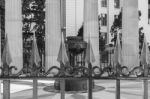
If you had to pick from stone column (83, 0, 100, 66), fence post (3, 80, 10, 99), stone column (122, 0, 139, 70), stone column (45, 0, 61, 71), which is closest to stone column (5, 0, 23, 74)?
stone column (45, 0, 61, 71)

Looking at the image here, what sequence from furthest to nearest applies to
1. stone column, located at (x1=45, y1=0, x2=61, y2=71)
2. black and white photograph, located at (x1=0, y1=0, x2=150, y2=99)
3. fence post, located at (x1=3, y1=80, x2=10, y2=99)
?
stone column, located at (x1=45, y1=0, x2=61, y2=71), fence post, located at (x1=3, y1=80, x2=10, y2=99), black and white photograph, located at (x1=0, y1=0, x2=150, y2=99)

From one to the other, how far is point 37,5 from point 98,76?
42.7 m

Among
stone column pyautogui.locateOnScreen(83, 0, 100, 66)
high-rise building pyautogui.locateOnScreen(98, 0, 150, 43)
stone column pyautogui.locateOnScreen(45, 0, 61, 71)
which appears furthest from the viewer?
high-rise building pyautogui.locateOnScreen(98, 0, 150, 43)

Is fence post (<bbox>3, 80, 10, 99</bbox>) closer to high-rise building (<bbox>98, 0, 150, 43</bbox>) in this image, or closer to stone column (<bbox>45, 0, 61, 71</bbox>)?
stone column (<bbox>45, 0, 61, 71</bbox>)

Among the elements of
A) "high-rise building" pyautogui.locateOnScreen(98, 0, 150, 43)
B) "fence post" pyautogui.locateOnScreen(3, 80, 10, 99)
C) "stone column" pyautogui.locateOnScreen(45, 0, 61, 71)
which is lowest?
"fence post" pyautogui.locateOnScreen(3, 80, 10, 99)

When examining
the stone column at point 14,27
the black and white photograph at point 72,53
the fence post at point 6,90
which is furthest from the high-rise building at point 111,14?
the fence post at point 6,90

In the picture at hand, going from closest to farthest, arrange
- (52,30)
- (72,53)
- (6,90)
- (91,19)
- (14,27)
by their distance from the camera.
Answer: (6,90)
(72,53)
(14,27)
(52,30)
(91,19)

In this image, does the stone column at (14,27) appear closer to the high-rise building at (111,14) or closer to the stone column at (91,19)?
the stone column at (91,19)

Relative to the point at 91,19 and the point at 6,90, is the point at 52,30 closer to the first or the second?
the point at 91,19

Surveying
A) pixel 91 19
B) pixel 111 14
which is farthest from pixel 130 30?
pixel 111 14

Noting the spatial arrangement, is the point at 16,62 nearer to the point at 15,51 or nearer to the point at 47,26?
the point at 15,51

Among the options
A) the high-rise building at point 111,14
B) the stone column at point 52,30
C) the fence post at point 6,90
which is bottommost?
the fence post at point 6,90

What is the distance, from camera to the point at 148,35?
249 feet

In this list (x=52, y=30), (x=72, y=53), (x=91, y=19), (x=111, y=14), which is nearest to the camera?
(x=72, y=53)
